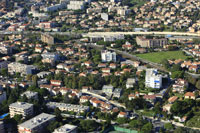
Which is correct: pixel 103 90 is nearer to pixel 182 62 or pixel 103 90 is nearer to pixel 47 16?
pixel 182 62

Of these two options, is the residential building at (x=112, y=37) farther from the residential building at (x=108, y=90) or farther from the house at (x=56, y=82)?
the residential building at (x=108, y=90)

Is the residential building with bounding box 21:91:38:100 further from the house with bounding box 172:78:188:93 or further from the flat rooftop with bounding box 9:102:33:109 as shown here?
the house with bounding box 172:78:188:93

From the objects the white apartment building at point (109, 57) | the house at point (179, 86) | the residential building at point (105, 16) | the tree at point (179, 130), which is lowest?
the tree at point (179, 130)

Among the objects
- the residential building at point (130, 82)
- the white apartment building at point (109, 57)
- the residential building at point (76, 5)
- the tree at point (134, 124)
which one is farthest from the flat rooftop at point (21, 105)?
the residential building at point (76, 5)

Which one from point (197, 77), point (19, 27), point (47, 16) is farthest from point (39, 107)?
point (47, 16)

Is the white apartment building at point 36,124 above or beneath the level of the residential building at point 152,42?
beneath

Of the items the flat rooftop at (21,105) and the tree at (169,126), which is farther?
the flat rooftop at (21,105)
